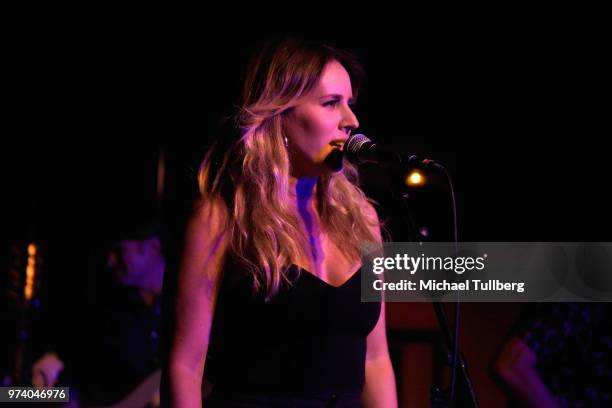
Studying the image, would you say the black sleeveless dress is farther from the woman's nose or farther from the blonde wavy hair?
the woman's nose

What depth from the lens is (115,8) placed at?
376 cm

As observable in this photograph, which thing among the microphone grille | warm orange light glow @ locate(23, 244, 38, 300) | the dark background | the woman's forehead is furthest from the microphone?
warm orange light glow @ locate(23, 244, 38, 300)

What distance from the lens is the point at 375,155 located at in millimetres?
1575

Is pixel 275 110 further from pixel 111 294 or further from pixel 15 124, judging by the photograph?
pixel 15 124

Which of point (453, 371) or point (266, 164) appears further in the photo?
point (266, 164)

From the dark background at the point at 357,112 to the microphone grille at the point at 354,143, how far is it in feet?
6.08

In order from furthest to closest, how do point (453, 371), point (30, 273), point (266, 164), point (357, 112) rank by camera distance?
1. point (30, 273)
2. point (357, 112)
3. point (266, 164)
4. point (453, 371)

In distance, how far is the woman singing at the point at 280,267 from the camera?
1631mm

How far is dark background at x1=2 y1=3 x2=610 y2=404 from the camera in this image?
3.63 m

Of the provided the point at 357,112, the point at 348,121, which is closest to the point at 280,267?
the point at 348,121

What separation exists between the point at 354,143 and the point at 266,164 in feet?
0.89

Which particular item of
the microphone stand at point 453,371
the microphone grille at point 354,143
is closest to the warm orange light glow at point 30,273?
the microphone grille at point 354,143

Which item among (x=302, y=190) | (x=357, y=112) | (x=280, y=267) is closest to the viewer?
(x=280, y=267)

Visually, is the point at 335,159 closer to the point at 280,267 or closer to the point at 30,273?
the point at 280,267
